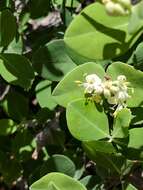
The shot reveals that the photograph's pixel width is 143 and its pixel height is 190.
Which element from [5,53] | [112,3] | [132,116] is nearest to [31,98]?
[5,53]

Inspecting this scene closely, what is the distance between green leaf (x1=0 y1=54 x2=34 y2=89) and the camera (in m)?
1.49

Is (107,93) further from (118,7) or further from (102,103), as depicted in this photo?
(118,7)

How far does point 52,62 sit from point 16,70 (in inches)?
4.2

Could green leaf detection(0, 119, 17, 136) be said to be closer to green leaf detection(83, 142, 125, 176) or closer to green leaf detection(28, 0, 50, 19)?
green leaf detection(28, 0, 50, 19)

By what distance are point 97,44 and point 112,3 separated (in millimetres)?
179

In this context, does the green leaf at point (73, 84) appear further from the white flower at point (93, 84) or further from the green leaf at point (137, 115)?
the green leaf at point (137, 115)

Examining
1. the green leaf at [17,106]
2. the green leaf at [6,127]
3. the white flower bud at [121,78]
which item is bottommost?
the green leaf at [6,127]

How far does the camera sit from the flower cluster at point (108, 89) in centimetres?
118

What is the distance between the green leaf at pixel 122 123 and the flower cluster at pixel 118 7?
376mm

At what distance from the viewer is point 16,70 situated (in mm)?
1501

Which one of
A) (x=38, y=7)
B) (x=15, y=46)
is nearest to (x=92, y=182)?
(x=15, y=46)

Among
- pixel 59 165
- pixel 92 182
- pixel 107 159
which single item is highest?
pixel 107 159

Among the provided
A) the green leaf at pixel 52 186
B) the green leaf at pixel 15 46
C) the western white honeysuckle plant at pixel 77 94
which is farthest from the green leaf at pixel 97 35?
the green leaf at pixel 15 46

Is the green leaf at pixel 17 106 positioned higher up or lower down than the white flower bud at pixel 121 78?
lower down
